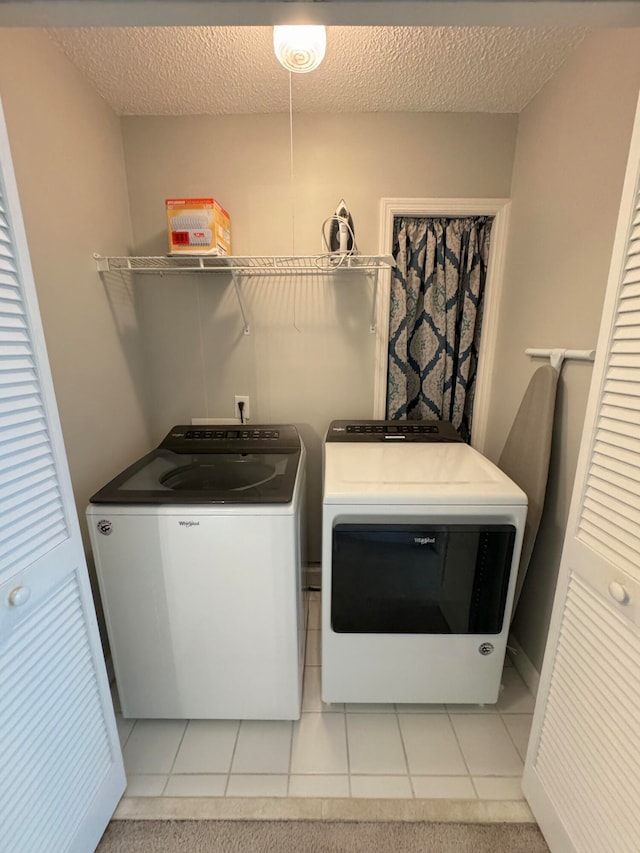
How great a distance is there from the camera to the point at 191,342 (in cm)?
195

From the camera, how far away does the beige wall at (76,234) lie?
120 centimetres

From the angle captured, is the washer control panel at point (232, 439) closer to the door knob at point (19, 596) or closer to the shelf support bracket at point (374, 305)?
the shelf support bracket at point (374, 305)

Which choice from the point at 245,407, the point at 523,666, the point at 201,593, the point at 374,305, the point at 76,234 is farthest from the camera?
the point at 245,407

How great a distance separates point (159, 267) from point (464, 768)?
2313mm

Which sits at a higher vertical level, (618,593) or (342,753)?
(618,593)

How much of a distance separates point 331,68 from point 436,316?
1.10 metres

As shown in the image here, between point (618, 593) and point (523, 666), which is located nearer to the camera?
point (618, 593)

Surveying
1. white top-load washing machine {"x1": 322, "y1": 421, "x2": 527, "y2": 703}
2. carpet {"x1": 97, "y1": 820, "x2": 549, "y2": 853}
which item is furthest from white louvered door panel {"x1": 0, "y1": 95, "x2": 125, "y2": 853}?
white top-load washing machine {"x1": 322, "y1": 421, "x2": 527, "y2": 703}

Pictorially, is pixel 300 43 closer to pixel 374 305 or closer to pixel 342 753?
pixel 374 305

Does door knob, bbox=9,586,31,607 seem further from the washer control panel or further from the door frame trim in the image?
the door frame trim

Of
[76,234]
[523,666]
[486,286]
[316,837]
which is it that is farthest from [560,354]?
[76,234]

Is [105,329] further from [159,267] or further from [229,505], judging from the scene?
[229,505]

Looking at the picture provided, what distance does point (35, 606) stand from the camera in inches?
33.5

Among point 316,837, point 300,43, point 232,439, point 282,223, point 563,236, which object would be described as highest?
point 300,43
